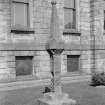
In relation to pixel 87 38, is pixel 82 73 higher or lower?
lower

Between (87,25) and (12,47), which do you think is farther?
(87,25)

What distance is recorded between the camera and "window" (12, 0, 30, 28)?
1225cm

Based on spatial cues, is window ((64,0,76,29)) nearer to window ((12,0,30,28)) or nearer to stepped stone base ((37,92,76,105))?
window ((12,0,30,28))

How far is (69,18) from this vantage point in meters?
14.5

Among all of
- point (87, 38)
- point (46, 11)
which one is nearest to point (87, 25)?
point (87, 38)

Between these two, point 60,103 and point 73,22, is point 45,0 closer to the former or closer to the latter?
point 73,22

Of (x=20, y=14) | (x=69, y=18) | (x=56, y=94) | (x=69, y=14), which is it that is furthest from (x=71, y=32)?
(x=56, y=94)

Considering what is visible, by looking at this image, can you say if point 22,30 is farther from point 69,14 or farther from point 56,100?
point 56,100

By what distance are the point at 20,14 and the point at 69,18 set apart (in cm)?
412

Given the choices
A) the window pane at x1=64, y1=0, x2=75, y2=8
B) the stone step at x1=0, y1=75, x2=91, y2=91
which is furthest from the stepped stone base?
the window pane at x1=64, y1=0, x2=75, y2=8

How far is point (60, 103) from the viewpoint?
6602 mm

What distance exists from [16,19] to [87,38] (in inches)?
239

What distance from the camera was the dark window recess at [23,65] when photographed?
40.4ft

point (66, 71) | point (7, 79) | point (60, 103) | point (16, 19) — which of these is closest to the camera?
point (60, 103)
